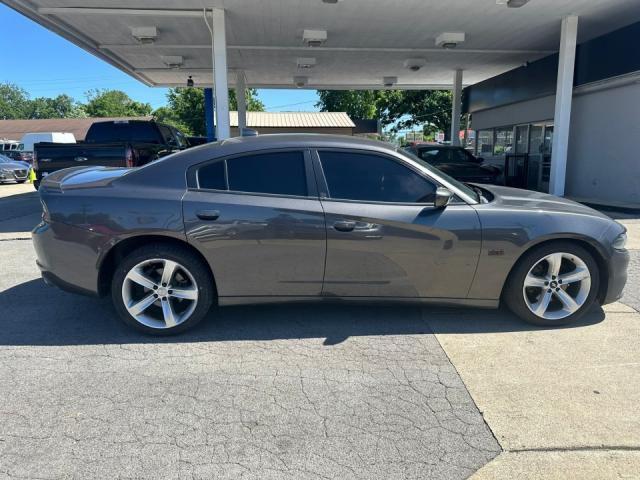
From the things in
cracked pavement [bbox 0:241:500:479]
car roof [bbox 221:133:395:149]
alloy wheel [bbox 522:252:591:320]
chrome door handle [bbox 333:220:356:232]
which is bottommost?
cracked pavement [bbox 0:241:500:479]

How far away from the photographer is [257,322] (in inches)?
162

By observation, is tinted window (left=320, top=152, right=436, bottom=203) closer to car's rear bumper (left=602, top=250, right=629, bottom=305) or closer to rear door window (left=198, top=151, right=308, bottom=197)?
rear door window (left=198, top=151, right=308, bottom=197)

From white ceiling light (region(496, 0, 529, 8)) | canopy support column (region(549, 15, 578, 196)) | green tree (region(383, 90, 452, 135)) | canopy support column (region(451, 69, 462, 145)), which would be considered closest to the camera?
white ceiling light (region(496, 0, 529, 8))

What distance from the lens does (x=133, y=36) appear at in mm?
12109

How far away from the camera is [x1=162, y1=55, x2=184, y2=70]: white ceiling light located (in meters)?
15.1

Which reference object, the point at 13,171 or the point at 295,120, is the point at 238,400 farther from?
the point at 295,120

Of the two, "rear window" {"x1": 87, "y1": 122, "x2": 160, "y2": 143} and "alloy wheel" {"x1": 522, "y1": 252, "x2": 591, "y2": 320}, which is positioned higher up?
"rear window" {"x1": 87, "y1": 122, "x2": 160, "y2": 143}

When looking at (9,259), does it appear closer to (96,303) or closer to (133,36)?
(96,303)

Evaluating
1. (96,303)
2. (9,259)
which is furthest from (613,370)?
(9,259)

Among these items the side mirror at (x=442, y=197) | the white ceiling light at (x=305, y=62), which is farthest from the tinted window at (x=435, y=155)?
the side mirror at (x=442, y=197)

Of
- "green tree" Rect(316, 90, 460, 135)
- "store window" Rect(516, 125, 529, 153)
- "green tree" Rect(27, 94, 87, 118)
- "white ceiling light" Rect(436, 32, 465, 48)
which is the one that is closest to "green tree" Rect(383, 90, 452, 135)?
"green tree" Rect(316, 90, 460, 135)

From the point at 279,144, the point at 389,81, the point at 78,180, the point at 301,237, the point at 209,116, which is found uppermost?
the point at 389,81

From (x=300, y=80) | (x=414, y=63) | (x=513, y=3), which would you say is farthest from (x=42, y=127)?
(x=513, y=3)

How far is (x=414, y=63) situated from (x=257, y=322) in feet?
45.8
